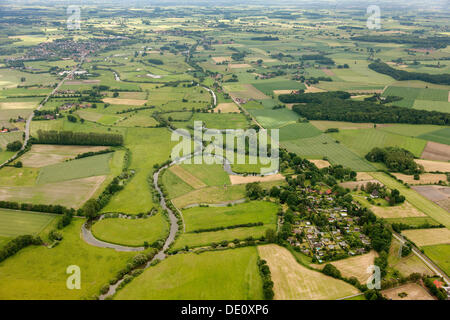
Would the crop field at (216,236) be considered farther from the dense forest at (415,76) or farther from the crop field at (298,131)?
the dense forest at (415,76)

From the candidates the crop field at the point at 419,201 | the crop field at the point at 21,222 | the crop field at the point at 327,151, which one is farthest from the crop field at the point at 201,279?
the crop field at the point at 327,151

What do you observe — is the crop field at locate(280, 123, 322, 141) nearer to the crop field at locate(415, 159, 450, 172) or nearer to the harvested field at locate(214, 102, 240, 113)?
the harvested field at locate(214, 102, 240, 113)

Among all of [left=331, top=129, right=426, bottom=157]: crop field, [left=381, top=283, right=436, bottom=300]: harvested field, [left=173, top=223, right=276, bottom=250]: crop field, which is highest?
[left=331, top=129, right=426, bottom=157]: crop field

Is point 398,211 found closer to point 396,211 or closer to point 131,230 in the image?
point 396,211

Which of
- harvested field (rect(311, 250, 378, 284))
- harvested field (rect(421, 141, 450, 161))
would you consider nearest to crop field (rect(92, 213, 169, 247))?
harvested field (rect(311, 250, 378, 284))

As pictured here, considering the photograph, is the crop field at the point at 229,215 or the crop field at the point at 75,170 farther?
the crop field at the point at 75,170

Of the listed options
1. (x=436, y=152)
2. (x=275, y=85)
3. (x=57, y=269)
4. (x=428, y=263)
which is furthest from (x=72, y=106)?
(x=436, y=152)
